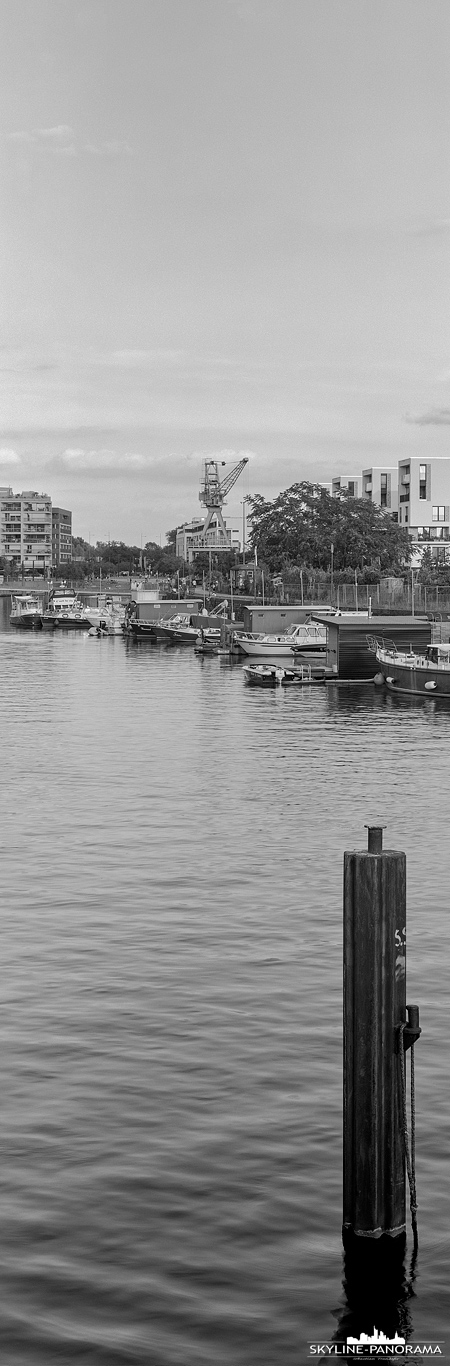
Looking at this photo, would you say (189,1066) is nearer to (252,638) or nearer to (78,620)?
(252,638)

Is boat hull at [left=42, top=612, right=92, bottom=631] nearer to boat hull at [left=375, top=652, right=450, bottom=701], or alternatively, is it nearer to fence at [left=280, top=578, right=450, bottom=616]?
fence at [left=280, top=578, right=450, bottom=616]

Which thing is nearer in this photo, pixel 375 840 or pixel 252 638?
pixel 375 840

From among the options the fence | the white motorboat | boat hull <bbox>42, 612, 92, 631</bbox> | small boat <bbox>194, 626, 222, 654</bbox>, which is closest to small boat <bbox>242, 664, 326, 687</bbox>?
the white motorboat

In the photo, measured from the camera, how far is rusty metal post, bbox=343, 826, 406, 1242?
10859 millimetres

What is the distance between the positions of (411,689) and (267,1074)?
212 ft

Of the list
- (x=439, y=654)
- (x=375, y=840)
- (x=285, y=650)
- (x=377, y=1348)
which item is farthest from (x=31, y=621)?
(x=377, y=1348)

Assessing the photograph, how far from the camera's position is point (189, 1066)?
1648cm

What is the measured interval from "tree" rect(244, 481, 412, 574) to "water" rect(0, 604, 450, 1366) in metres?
129

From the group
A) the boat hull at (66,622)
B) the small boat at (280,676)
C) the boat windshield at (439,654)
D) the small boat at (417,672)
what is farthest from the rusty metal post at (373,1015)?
the boat hull at (66,622)

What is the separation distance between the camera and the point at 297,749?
5222 centimetres

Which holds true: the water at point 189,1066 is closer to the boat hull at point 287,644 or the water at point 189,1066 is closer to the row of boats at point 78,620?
the boat hull at point 287,644

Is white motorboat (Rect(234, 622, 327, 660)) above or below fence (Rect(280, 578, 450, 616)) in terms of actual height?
below

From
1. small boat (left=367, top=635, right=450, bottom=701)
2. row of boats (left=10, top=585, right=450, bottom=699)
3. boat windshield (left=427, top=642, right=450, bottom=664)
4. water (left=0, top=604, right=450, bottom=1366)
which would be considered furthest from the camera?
row of boats (left=10, top=585, right=450, bottom=699)

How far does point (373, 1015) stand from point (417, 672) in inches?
2717
